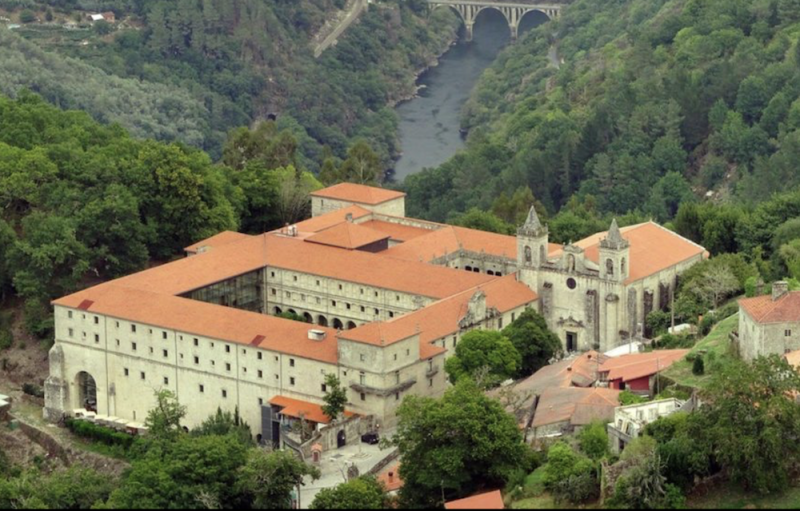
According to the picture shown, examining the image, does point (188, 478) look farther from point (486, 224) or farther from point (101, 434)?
point (486, 224)

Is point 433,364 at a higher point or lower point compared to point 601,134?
lower

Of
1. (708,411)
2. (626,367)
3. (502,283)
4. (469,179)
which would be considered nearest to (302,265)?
(502,283)

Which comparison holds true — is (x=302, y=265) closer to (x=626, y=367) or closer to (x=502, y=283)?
(x=502, y=283)

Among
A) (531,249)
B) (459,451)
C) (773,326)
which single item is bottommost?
(459,451)

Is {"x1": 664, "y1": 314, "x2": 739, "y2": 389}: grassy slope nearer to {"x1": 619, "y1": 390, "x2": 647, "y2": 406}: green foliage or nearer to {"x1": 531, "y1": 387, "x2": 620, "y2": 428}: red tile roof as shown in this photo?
{"x1": 619, "y1": 390, "x2": 647, "y2": 406}: green foliage

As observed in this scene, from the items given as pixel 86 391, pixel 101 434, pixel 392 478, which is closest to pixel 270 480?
pixel 392 478

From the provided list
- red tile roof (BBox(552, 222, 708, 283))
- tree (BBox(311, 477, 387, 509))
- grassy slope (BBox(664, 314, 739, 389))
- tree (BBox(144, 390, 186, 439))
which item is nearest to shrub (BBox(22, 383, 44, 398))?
tree (BBox(144, 390, 186, 439))

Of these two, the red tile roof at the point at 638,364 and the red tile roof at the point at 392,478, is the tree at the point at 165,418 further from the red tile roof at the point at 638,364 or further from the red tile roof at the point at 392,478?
the red tile roof at the point at 638,364
